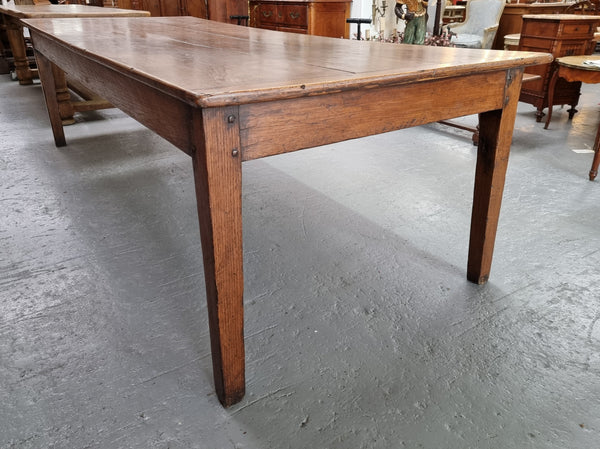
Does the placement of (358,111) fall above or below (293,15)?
below

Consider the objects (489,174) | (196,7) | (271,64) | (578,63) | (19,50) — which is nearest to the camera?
(271,64)

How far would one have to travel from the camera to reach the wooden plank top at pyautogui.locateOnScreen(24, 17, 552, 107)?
0.85 meters

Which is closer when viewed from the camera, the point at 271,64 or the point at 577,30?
the point at 271,64

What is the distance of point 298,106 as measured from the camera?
917 mm

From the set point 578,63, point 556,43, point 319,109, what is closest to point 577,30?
point 556,43

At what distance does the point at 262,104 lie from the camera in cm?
87

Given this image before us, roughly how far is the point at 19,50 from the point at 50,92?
275 centimetres

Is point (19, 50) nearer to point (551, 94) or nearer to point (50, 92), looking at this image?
point (50, 92)

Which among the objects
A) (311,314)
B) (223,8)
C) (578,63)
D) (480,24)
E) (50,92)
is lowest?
(311,314)

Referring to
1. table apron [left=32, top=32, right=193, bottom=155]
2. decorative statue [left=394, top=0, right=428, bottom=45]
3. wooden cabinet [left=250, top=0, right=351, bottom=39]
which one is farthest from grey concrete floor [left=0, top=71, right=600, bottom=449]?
wooden cabinet [left=250, top=0, right=351, bottom=39]

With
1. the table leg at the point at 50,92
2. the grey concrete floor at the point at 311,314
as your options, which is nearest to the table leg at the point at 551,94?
the grey concrete floor at the point at 311,314

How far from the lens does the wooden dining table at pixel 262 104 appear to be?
86 centimetres

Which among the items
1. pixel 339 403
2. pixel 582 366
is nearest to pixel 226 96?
pixel 339 403

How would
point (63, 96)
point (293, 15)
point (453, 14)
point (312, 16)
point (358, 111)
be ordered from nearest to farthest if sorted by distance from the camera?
point (358, 111)
point (63, 96)
point (312, 16)
point (293, 15)
point (453, 14)
